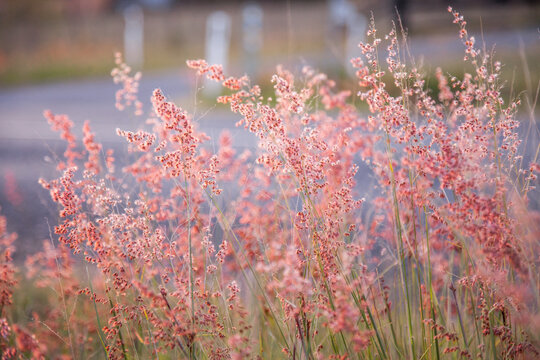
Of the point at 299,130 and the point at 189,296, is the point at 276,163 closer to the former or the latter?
the point at 299,130

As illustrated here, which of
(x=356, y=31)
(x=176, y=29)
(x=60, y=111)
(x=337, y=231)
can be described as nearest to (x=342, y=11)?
(x=356, y=31)

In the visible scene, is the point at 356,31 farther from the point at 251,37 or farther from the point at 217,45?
the point at 217,45

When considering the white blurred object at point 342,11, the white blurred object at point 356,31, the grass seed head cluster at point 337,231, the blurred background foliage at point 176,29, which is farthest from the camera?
the blurred background foliage at point 176,29

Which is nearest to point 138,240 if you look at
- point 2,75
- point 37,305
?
point 37,305

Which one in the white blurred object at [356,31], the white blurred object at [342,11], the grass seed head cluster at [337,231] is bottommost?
the grass seed head cluster at [337,231]

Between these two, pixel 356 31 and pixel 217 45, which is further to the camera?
pixel 217 45

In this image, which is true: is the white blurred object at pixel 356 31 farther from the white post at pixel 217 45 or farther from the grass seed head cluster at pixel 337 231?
the grass seed head cluster at pixel 337 231

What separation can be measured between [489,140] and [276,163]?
91cm

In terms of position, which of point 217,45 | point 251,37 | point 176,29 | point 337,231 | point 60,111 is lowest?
point 60,111

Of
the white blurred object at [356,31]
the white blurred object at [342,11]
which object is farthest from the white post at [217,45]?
the white blurred object at [356,31]

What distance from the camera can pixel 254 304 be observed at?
9.13ft

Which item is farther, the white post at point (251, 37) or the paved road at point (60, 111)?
the white post at point (251, 37)

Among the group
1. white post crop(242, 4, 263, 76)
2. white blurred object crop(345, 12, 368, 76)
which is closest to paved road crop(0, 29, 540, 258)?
white blurred object crop(345, 12, 368, 76)

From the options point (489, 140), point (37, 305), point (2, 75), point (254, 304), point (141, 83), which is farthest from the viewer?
point (2, 75)
